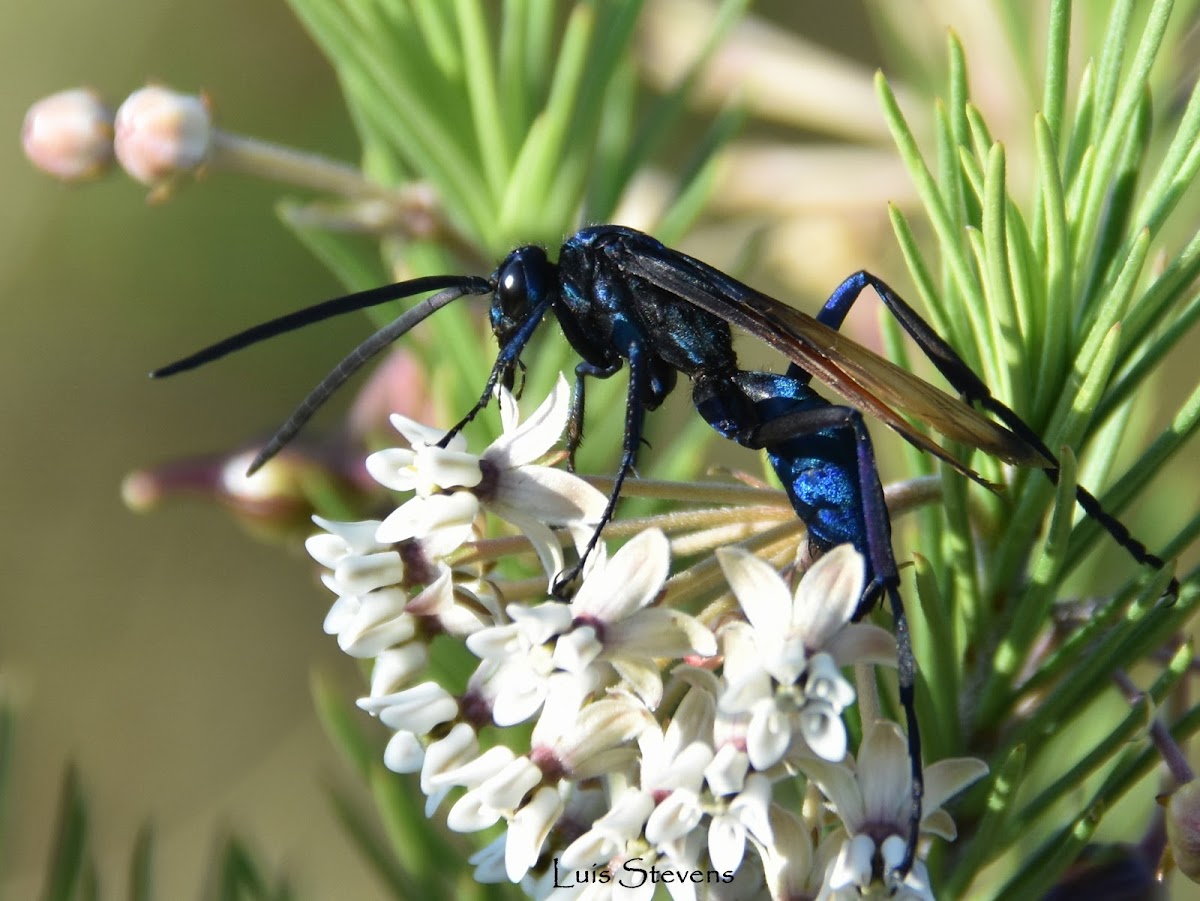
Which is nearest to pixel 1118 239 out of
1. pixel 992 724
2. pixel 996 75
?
pixel 992 724

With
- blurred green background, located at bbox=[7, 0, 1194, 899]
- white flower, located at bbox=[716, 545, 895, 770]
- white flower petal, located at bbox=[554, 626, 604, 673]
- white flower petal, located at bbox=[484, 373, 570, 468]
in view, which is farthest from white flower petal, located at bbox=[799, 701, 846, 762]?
blurred green background, located at bbox=[7, 0, 1194, 899]

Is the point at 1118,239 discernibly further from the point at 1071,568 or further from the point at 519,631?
the point at 519,631

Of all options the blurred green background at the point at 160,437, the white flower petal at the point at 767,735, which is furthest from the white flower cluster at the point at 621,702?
the blurred green background at the point at 160,437

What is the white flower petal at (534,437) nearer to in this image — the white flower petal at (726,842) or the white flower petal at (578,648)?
the white flower petal at (578,648)

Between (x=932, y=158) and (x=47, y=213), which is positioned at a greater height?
(x=932, y=158)

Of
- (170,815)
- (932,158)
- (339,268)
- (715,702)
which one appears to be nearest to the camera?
(715,702)

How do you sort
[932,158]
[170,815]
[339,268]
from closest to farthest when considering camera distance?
[339,268] → [932,158] → [170,815]
